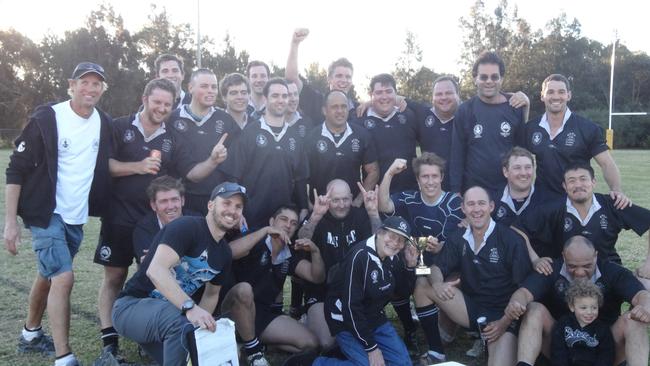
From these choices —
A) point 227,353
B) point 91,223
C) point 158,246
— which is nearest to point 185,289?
point 158,246

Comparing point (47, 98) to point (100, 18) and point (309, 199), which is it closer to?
point (100, 18)

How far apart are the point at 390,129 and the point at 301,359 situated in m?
2.79

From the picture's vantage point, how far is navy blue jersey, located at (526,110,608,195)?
5699mm

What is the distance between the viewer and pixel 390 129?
6.57m

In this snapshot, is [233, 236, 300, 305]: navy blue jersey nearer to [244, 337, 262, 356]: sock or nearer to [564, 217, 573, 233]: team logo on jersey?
[244, 337, 262, 356]: sock

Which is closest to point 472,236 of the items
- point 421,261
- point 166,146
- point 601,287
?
point 421,261

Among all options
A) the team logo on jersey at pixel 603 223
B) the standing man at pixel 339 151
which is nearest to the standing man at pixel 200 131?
the standing man at pixel 339 151

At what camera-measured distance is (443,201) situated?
5.75 m

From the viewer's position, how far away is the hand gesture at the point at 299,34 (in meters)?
6.88

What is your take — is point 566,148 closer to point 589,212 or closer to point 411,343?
point 589,212

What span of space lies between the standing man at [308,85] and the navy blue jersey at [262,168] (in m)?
1.23

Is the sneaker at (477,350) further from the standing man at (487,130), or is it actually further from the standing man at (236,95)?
the standing man at (236,95)

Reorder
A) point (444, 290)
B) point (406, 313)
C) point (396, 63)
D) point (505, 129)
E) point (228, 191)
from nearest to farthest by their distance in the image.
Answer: point (228, 191), point (444, 290), point (406, 313), point (505, 129), point (396, 63)

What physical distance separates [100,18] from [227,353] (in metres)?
47.1
